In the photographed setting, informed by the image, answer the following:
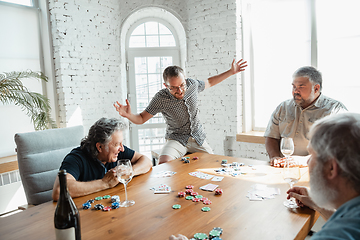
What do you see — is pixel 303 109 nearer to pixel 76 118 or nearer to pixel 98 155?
pixel 98 155

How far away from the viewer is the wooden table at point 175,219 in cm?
126

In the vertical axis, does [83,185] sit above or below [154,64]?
below

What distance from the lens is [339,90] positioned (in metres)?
3.79

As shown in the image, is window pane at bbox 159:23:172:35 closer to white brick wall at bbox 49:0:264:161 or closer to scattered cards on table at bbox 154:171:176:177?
white brick wall at bbox 49:0:264:161

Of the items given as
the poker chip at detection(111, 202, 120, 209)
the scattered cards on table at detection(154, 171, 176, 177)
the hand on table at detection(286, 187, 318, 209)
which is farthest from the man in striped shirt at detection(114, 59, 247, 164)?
the hand on table at detection(286, 187, 318, 209)

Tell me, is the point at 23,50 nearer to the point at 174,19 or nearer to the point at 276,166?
the point at 174,19

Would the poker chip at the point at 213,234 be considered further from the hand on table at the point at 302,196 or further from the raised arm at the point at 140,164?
the raised arm at the point at 140,164

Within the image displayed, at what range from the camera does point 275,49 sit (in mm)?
4305

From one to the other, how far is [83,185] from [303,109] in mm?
2290

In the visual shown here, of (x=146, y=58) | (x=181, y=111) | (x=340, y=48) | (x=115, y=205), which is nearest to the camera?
(x=115, y=205)

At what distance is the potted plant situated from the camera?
3.40 m

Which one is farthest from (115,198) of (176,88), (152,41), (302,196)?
(152,41)

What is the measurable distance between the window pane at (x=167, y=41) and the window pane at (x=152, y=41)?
96 millimetres

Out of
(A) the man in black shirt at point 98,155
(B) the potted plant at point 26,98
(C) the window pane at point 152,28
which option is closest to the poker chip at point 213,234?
(A) the man in black shirt at point 98,155
